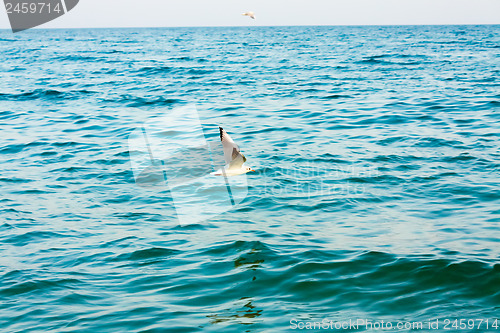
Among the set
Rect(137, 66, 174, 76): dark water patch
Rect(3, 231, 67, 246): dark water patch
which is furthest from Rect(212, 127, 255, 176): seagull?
Rect(137, 66, 174, 76): dark water patch

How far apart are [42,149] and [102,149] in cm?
165

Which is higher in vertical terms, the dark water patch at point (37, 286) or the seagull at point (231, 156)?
the seagull at point (231, 156)

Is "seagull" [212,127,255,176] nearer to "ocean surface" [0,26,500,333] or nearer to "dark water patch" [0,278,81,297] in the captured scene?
"ocean surface" [0,26,500,333]

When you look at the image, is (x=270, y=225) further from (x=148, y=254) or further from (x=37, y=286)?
(x=37, y=286)

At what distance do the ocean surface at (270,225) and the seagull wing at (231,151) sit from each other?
132 cm

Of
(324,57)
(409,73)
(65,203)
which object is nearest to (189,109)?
(65,203)

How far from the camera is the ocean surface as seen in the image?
6.61 meters

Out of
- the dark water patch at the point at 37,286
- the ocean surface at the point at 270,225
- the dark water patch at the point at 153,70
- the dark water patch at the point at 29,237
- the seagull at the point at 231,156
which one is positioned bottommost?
the dark water patch at the point at 153,70

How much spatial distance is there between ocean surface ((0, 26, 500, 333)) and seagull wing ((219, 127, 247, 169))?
1317mm

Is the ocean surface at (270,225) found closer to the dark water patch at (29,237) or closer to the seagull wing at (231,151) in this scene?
the dark water patch at (29,237)

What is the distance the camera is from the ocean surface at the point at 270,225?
6609mm

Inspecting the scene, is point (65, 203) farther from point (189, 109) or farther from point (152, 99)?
point (152, 99)

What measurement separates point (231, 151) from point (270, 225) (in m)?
2.12

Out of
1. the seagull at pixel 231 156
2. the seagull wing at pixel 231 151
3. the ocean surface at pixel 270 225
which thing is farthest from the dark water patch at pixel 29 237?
the seagull wing at pixel 231 151
